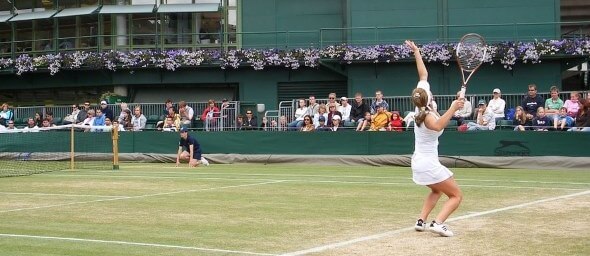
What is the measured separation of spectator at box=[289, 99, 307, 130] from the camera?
2768 cm

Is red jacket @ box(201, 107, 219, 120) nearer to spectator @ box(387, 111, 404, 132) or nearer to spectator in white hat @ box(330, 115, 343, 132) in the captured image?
spectator in white hat @ box(330, 115, 343, 132)

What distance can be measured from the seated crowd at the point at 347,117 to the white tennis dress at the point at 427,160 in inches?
553

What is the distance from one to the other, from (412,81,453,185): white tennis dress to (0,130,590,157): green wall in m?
13.9

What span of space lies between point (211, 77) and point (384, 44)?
7.84 m

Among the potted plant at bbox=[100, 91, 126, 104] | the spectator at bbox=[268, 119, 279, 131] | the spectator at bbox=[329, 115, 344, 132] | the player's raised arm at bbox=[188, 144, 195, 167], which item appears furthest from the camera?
the potted plant at bbox=[100, 91, 126, 104]

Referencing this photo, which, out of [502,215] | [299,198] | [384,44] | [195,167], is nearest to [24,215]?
[299,198]

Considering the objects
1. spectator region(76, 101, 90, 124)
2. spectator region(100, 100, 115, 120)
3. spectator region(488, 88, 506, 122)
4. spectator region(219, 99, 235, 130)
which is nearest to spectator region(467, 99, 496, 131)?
spectator region(488, 88, 506, 122)

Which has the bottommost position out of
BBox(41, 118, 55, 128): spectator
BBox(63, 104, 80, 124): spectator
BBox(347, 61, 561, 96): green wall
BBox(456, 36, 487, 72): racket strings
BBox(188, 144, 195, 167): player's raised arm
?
BBox(188, 144, 195, 167): player's raised arm

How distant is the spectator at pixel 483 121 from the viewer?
2436 centimetres

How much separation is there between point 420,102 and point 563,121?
14.7 metres

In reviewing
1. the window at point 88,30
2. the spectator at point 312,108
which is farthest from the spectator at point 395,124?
the window at point 88,30

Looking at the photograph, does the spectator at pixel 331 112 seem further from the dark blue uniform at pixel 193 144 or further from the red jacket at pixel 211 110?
the red jacket at pixel 211 110

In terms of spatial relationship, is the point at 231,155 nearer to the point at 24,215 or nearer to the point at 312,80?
the point at 312,80

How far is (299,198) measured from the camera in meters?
14.6
